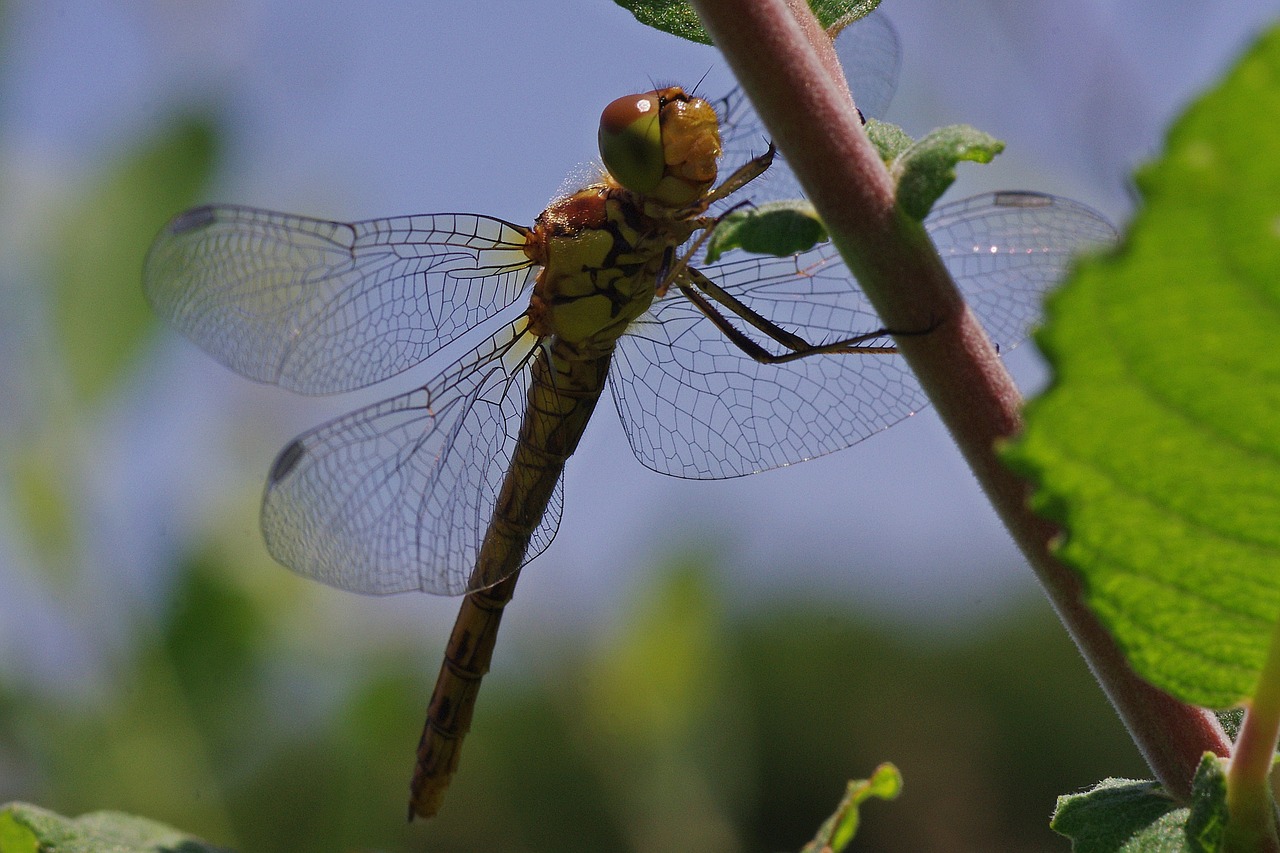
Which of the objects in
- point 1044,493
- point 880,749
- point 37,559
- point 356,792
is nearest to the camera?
point 1044,493

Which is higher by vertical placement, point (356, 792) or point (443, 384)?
point (443, 384)

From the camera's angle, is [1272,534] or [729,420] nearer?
[1272,534]

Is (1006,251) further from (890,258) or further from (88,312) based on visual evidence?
(88,312)

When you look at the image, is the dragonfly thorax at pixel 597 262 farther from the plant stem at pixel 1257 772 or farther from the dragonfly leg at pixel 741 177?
the plant stem at pixel 1257 772

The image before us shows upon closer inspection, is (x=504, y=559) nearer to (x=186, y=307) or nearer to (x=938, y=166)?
(x=186, y=307)

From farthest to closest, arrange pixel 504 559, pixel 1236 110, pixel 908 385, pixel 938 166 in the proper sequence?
pixel 504 559, pixel 908 385, pixel 938 166, pixel 1236 110

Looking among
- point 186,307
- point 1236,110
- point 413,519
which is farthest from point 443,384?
point 1236,110
